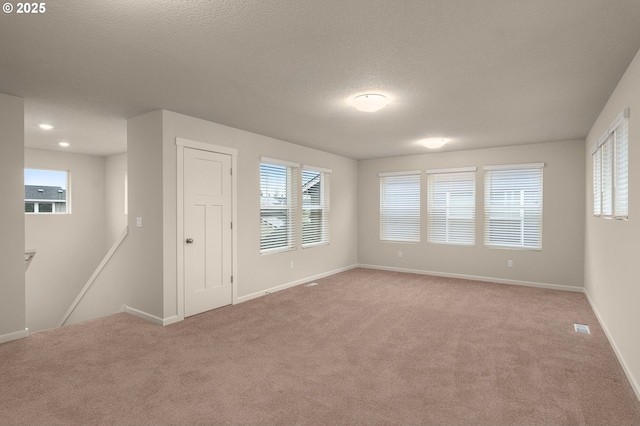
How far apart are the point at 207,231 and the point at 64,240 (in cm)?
412

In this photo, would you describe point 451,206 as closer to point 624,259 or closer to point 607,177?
point 607,177

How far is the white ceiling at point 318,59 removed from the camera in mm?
2051

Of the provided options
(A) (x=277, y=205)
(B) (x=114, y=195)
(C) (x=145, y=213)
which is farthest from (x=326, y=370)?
(B) (x=114, y=195)

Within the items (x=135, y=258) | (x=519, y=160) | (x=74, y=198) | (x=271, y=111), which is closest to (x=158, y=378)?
(x=135, y=258)

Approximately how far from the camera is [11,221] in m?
3.53

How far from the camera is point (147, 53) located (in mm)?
2570

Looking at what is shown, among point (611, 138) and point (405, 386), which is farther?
point (611, 138)

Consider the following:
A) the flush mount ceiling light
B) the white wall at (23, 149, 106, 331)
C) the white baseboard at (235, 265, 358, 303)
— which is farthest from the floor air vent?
the white wall at (23, 149, 106, 331)

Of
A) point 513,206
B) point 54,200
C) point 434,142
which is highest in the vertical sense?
point 434,142

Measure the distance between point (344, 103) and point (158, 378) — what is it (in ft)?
10.1

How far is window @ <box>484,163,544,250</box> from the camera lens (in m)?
5.96

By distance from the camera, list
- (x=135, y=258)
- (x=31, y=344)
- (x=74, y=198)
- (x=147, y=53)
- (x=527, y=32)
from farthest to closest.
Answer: (x=74, y=198) → (x=135, y=258) → (x=31, y=344) → (x=147, y=53) → (x=527, y=32)

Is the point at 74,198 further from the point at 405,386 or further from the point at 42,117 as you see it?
the point at 405,386

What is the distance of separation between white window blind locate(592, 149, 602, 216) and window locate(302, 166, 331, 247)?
13.5 ft
